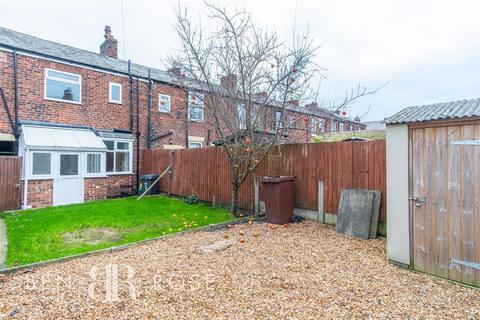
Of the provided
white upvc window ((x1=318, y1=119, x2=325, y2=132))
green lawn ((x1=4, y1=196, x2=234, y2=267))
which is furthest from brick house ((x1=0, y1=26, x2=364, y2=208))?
green lawn ((x1=4, y1=196, x2=234, y2=267))

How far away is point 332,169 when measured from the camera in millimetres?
7016

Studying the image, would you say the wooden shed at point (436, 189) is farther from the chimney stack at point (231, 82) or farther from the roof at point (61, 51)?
the roof at point (61, 51)

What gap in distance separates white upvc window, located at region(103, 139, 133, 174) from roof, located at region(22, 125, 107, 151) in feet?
3.21

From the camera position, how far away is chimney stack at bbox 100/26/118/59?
16078 millimetres

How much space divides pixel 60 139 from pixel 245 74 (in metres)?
8.15

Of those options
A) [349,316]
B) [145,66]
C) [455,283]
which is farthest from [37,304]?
[145,66]

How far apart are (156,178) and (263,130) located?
668 cm

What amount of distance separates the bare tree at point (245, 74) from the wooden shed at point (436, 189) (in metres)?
3.08

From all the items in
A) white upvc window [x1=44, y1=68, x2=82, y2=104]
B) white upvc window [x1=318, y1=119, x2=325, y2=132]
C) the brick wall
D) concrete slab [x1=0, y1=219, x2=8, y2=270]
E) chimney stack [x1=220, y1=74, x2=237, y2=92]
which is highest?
white upvc window [x1=44, y1=68, x2=82, y2=104]

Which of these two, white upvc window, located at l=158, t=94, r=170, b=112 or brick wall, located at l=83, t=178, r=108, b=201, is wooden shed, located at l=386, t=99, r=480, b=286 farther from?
white upvc window, located at l=158, t=94, r=170, b=112

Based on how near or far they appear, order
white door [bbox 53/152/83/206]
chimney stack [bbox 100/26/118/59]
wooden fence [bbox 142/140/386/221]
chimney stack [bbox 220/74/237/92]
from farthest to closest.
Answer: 1. chimney stack [bbox 100/26/118/59]
2. white door [bbox 53/152/83/206]
3. chimney stack [bbox 220/74/237/92]
4. wooden fence [bbox 142/140/386/221]

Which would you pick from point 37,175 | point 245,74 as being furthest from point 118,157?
point 245,74

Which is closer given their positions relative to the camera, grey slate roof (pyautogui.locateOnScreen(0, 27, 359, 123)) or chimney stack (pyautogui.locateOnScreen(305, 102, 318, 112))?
chimney stack (pyautogui.locateOnScreen(305, 102, 318, 112))

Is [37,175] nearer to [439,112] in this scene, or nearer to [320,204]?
[320,204]
